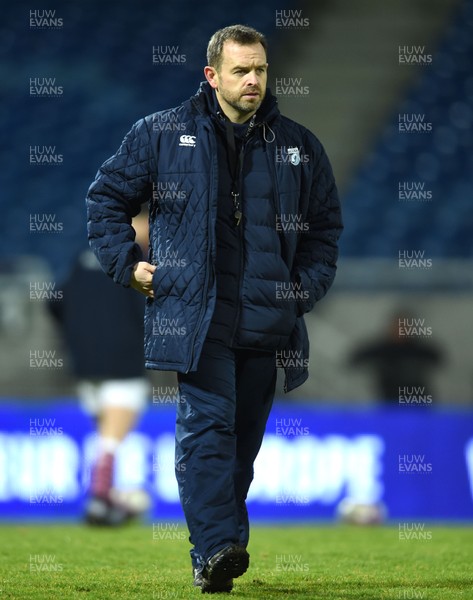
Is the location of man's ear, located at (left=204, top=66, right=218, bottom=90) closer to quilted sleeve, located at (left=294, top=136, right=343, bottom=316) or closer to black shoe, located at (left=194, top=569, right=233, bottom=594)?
quilted sleeve, located at (left=294, top=136, right=343, bottom=316)

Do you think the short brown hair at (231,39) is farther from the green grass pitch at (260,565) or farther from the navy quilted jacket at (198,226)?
the green grass pitch at (260,565)

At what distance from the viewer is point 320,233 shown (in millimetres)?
3980

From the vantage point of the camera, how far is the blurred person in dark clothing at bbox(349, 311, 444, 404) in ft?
29.9

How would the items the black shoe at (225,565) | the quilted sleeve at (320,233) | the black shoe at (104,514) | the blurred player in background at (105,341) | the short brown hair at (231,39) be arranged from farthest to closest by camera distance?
the blurred player in background at (105,341), the black shoe at (104,514), the quilted sleeve at (320,233), the short brown hair at (231,39), the black shoe at (225,565)

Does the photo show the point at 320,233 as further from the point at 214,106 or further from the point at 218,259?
the point at 214,106

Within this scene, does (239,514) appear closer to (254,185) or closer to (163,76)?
(254,185)

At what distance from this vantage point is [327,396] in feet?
29.9

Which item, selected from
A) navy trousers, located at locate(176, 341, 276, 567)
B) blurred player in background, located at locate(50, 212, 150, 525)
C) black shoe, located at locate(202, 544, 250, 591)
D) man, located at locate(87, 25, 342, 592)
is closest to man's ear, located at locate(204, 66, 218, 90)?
man, located at locate(87, 25, 342, 592)

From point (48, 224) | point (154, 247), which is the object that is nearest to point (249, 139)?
point (154, 247)

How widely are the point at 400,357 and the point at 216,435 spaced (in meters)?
5.80

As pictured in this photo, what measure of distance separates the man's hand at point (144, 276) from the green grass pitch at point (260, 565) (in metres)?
0.95

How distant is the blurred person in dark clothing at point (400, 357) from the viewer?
9117 mm

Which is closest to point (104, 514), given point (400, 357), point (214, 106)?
point (400, 357)

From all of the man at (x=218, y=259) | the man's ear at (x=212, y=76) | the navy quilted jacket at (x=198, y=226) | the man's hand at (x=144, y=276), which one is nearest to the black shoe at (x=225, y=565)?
the man at (x=218, y=259)
